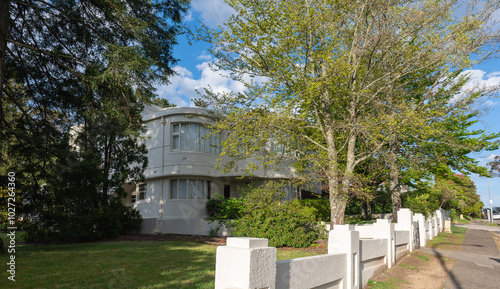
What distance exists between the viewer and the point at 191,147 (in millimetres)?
19969

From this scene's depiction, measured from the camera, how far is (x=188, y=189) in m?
19.7

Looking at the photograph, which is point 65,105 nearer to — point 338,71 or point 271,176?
point 338,71

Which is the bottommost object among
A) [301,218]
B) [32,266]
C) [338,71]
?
[32,266]

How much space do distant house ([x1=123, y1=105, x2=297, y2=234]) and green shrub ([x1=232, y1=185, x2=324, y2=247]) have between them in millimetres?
6515

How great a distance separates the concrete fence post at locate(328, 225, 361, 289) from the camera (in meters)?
5.90

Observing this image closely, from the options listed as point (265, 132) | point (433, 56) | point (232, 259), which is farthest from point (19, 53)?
point (433, 56)

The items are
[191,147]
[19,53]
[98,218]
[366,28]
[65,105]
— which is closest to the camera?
[19,53]

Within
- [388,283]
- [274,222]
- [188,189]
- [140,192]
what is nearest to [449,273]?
[388,283]

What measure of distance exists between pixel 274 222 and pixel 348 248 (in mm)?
6139

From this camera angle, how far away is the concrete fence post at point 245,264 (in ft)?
10.1

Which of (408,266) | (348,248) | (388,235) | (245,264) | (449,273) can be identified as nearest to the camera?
(245,264)

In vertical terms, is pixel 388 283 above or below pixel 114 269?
below

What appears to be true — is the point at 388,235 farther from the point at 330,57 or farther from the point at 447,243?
the point at 447,243

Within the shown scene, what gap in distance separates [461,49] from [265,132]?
26.9 ft
